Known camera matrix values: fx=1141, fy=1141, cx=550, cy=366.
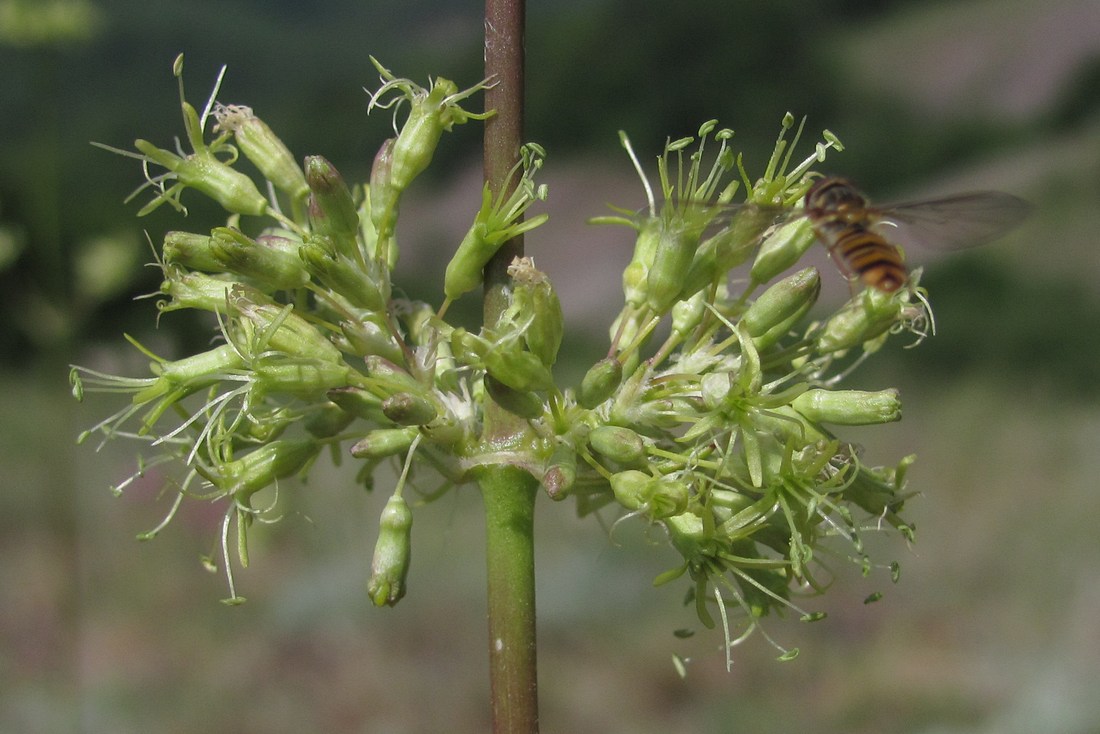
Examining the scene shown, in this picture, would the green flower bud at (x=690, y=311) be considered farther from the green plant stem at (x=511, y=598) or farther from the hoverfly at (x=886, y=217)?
the green plant stem at (x=511, y=598)

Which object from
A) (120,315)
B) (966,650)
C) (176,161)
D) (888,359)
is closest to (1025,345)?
(888,359)

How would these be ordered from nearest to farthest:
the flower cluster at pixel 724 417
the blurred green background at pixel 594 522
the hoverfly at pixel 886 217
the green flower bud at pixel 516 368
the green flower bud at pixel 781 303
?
the green flower bud at pixel 516 368 < the flower cluster at pixel 724 417 < the green flower bud at pixel 781 303 < the hoverfly at pixel 886 217 < the blurred green background at pixel 594 522

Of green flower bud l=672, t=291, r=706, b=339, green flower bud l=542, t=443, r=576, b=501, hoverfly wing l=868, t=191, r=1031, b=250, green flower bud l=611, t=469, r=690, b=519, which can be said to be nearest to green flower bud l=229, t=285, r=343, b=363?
green flower bud l=542, t=443, r=576, b=501

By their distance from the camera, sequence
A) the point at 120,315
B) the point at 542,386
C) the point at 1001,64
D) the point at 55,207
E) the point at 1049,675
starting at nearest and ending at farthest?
the point at 542,386, the point at 55,207, the point at 1049,675, the point at 120,315, the point at 1001,64

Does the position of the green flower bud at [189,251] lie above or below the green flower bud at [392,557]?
above

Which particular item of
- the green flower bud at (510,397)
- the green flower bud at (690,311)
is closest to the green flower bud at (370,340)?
the green flower bud at (510,397)

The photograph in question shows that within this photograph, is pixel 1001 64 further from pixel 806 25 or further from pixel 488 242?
pixel 488 242

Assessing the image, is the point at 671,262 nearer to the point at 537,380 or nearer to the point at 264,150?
the point at 537,380
